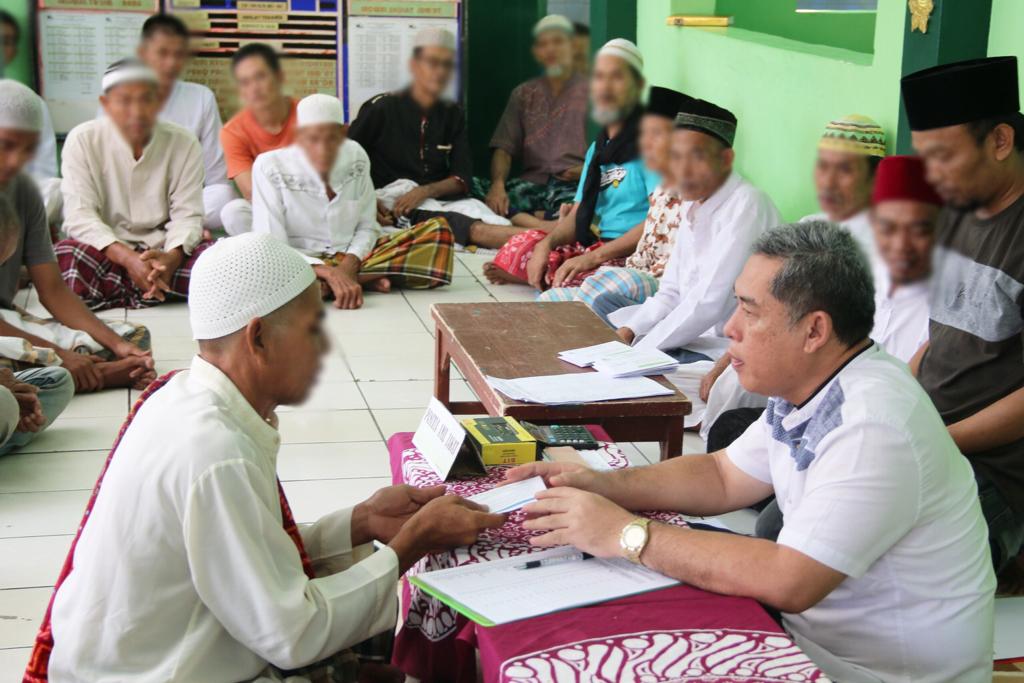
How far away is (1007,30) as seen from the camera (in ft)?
10.7

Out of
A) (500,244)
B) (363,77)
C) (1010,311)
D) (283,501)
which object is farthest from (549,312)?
(363,77)

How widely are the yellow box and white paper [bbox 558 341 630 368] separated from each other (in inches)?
32.4

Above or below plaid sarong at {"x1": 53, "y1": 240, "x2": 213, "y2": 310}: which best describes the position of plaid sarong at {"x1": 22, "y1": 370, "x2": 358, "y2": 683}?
above

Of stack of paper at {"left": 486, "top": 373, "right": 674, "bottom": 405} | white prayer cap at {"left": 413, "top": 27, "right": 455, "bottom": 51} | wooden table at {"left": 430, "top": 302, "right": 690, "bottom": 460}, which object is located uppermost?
white prayer cap at {"left": 413, "top": 27, "right": 455, "bottom": 51}

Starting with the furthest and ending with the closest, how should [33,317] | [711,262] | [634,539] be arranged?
1. [33,317]
2. [711,262]
3. [634,539]

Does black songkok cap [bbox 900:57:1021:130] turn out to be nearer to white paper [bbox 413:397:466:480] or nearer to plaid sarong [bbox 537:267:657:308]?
white paper [bbox 413:397:466:480]

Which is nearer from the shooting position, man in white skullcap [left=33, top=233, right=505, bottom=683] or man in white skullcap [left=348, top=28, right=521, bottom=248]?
man in white skullcap [left=33, top=233, right=505, bottom=683]

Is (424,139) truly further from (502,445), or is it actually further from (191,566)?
(191,566)

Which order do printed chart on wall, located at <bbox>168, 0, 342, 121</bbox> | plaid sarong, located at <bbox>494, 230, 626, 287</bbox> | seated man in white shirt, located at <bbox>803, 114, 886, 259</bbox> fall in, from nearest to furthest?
1. seated man in white shirt, located at <bbox>803, 114, 886, 259</bbox>
2. plaid sarong, located at <bbox>494, 230, 626, 287</bbox>
3. printed chart on wall, located at <bbox>168, 0, 342, 121</bbox>

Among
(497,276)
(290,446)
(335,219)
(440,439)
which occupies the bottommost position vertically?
(290,446)

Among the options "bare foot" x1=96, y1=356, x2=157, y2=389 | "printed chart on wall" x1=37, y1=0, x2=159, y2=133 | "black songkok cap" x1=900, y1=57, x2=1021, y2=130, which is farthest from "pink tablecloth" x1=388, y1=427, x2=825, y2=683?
"printed chart on wall" x1=37, y1=0, x2=159, y2=133

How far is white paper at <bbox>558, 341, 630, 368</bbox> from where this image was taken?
3064 millimetres

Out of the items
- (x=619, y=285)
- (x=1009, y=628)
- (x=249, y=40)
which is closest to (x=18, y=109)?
(x=619, y=285)

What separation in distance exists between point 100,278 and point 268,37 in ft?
9.16
